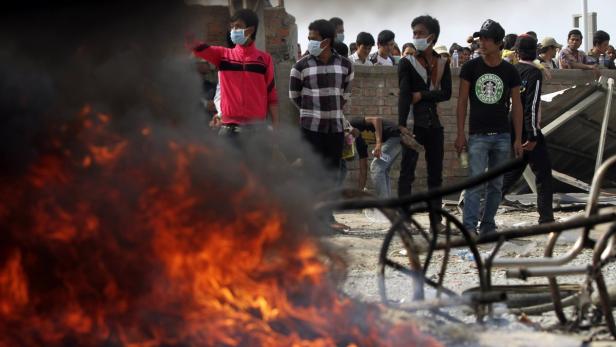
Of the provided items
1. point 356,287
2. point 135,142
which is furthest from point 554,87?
point 135,142

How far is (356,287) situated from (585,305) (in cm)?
174

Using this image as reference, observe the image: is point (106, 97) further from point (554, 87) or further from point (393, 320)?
point (554, 87)

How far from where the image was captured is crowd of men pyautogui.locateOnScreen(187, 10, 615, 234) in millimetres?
7992

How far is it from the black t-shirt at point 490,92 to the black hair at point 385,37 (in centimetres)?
388

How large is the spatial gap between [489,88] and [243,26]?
224cm

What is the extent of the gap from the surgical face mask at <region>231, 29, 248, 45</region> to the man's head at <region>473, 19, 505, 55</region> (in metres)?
2.05

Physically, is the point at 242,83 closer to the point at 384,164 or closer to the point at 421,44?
the point at 421,44

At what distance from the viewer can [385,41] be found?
12164 millimetres

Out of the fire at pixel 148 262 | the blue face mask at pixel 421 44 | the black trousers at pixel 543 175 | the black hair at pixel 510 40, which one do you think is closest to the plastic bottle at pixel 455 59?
the black hair at pixel 510 40

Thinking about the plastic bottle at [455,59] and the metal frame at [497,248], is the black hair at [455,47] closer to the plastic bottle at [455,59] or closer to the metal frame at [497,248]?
the plastic bottle at [455,59]

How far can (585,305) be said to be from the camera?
4.66m

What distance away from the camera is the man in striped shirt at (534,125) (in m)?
8.60

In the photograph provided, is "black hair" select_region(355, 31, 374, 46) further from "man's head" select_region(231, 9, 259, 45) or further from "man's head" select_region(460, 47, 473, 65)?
"man's head" select_region(231, 9, 259, 45)

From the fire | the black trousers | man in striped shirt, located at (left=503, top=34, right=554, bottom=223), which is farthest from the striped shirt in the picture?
the fire
